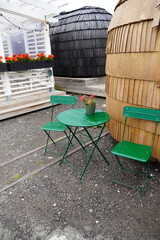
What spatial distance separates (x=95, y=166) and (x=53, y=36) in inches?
330

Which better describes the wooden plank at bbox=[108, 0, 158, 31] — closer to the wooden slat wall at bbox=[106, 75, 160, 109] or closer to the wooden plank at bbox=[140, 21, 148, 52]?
the wooden plank at bbox=[140, 21, 148, 52]

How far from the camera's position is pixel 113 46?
3576 mm

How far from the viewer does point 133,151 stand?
2.77 meters

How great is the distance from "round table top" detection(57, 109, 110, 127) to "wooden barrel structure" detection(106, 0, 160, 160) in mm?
534

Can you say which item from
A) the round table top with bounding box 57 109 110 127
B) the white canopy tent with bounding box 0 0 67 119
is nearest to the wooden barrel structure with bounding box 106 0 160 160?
the round table top with bounding box 57 109 110 127

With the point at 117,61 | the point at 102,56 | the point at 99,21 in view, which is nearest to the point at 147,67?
the point at 117,61

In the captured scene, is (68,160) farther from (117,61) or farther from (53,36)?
(53,36)

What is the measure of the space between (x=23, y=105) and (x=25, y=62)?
153cm

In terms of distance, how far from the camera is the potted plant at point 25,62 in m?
6.25

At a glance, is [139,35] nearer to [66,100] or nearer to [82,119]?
[82,119]

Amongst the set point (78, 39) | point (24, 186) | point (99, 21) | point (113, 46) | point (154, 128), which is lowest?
point (24, 186)

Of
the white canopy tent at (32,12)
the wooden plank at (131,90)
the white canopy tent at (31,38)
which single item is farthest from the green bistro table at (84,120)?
the white canopy tent at (32,12)

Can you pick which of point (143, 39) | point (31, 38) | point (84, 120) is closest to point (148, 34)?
point (143, 39)

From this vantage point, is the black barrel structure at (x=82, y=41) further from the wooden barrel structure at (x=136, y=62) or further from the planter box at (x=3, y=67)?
the wooden barrel structure at (x=136, y=62)
